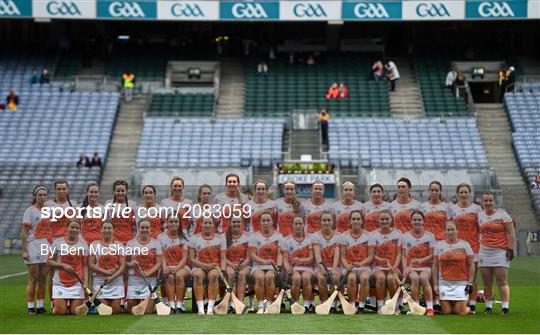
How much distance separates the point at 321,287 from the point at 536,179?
2245 cm

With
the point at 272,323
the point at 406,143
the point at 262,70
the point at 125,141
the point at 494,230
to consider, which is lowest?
the point at 272,323

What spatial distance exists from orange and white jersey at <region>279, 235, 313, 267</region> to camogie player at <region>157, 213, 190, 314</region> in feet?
4.86

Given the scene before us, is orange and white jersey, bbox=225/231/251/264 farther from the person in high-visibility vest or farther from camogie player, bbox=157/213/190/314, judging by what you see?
the person in high-visibility vest

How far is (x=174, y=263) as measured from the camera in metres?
17.9

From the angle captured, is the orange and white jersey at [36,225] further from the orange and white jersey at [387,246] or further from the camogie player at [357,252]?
the orange and white jersey at [387,246]

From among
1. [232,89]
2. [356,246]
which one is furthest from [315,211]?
[232,89]

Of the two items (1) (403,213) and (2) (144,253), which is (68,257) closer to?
(2) (144,253)

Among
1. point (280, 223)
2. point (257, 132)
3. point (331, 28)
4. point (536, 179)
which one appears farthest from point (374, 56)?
point (280, 223)

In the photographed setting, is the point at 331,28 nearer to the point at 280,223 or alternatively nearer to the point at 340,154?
the point at 340,154

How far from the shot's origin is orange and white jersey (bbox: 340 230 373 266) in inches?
709

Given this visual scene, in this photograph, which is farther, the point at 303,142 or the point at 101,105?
the point at 101,105

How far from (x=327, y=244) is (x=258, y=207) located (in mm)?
1338

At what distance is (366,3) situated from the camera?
4603 cm

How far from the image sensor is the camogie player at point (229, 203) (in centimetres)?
1836
